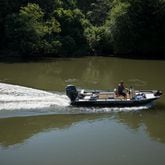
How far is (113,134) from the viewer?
22688 mm

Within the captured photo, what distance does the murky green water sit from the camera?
1961cm

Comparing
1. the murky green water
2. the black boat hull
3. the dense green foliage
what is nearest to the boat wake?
the murky green water

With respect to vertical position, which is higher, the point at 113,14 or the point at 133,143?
the point at 113,14

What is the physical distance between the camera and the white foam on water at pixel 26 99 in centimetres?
2573

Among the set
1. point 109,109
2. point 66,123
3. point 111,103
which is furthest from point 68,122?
point 111,103

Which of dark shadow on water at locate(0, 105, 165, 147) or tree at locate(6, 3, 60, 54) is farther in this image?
tree at locate(6, 3, 60, 54)

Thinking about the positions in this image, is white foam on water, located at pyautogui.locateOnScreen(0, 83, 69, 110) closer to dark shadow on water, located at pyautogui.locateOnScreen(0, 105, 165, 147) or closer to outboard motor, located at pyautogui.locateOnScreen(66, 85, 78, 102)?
outboard motor, located at pyautogui.locateOnScreen(66, 85, 78, 102)

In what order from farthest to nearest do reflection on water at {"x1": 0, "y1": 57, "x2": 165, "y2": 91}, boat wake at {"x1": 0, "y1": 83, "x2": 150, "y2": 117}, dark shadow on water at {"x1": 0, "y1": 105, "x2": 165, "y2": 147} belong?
reflection on water at {"x1": 0, "y1": 57, "x2": 165, "y2": 91} < boat wake at {"x1": 0, "y1": 83, "x2": 150, "y2": 117} < dark shadow on water at {"x1": 0, "y1": 105, "x2": 165, "y2": 147}

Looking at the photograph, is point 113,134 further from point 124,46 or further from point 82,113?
point 124,46

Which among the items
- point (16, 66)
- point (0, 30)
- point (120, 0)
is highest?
point (120, 0)

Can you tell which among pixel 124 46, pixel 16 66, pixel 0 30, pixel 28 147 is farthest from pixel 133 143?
pixel 0 30

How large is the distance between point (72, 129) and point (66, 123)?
0.94 meters

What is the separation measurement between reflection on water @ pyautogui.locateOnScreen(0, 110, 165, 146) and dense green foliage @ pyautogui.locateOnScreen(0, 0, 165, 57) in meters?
23.0

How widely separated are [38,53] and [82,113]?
2437 cm
